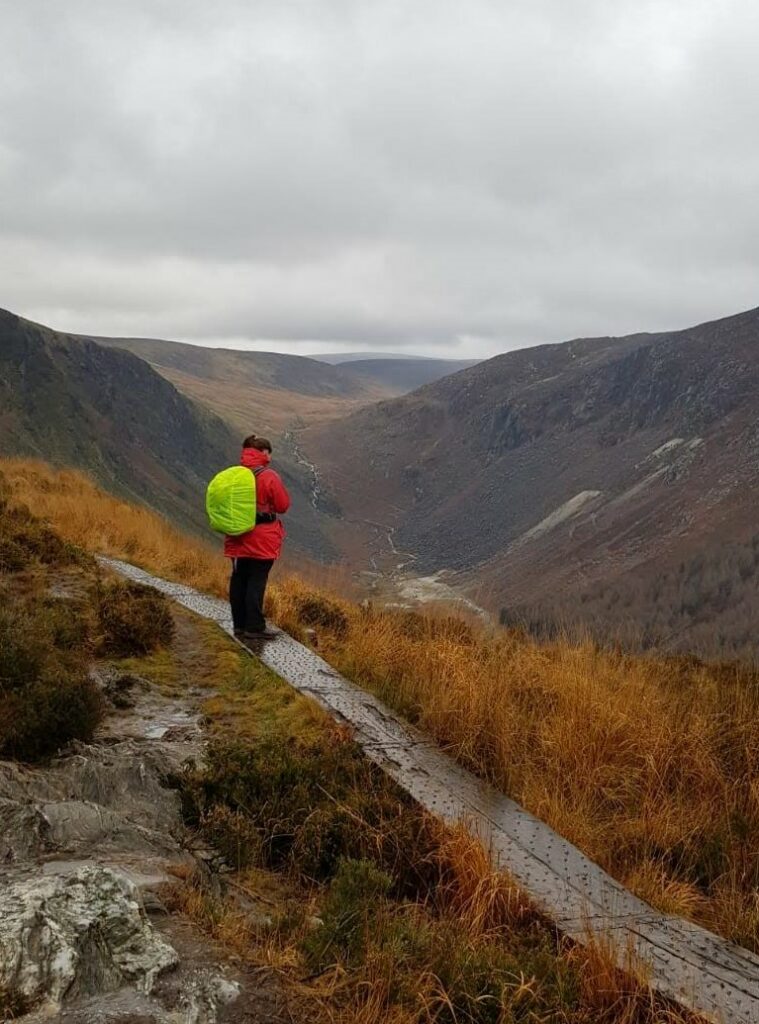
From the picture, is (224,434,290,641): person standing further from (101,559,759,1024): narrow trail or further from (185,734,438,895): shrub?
(185,734,438,895): shrub

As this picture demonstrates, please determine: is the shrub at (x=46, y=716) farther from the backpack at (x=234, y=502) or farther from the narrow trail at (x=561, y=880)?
the backpack at (x=234, y=502)

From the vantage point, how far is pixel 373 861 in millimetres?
3477

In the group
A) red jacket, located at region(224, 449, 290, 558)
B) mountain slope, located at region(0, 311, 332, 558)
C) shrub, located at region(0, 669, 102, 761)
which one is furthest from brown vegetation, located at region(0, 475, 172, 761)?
mountain slope, located at region(0, 311, 332, 558)

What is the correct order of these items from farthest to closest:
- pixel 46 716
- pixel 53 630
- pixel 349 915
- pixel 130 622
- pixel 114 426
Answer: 1. pixel 114 426
2. pixel 130 622
3. pixel 53 630
4. pixel 46 716
5. pixel 349 915

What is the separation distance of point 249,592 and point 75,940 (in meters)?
4.56

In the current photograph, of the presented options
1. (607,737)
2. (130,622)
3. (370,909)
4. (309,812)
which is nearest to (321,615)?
(130,622)

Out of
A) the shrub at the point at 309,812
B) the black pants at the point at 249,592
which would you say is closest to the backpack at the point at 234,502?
the black pants at the point at 249,592

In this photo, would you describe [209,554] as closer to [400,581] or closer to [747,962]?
[747,962]

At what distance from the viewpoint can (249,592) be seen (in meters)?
6.94

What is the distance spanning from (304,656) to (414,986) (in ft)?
13.3

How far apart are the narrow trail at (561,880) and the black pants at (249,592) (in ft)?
4.25

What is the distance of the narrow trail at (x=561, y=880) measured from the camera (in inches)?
116

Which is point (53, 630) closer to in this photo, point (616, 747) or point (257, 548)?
point (257, 548)

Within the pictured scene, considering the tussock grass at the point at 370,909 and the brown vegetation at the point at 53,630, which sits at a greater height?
the brown vegetation at the point at 53,630
